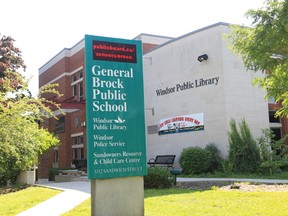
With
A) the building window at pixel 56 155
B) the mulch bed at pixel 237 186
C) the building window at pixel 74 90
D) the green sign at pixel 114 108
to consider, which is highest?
the building window at pixel 74 90

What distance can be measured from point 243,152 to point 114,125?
488 inches

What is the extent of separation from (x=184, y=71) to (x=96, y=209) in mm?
15774

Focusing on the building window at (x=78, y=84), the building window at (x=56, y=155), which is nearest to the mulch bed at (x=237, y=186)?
the building window at (x=78, y=84)

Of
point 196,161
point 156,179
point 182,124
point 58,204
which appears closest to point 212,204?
point 156,179

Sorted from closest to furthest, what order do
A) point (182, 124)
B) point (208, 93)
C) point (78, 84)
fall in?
1. point (208, 93)
2. point (182, 124)
3. point (78, 84)

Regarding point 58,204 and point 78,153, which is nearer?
point 58,204

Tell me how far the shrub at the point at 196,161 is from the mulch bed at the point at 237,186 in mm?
4189

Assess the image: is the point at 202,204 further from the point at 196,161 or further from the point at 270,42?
the point at 196,161

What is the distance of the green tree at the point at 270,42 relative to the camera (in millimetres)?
7250

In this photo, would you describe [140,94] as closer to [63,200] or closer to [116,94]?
[116,94]

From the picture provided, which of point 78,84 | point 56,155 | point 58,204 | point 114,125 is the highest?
point 78,84

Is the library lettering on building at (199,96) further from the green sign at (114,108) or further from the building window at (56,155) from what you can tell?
the green sign at (114,108)

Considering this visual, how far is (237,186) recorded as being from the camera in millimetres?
12094

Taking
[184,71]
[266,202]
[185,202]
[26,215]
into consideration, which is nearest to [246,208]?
[266,202]
